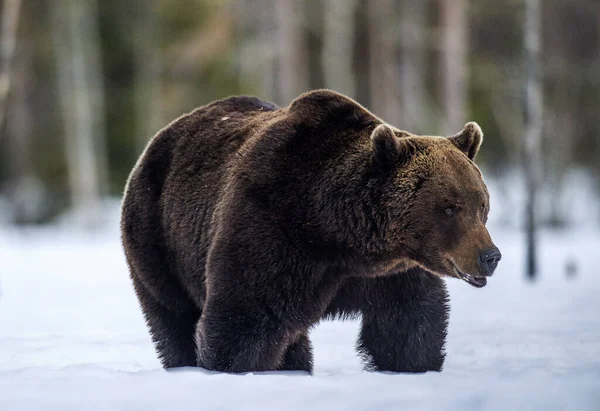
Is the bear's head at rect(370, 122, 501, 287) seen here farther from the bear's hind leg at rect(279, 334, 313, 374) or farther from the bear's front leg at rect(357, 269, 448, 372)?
the bear's hind leg at rect(279, 334, 313, 374)

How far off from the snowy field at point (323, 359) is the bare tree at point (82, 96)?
320 inches

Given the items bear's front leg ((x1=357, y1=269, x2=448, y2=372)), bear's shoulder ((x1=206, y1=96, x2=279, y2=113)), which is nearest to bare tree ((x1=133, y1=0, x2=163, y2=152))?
bear's shoulder ((x1=206, y1=96, x2=279, y2=113))

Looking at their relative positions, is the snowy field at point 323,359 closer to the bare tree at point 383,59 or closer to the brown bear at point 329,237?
the brown bear at point 329,237

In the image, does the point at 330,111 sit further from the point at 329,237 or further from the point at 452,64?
the point at 452,64

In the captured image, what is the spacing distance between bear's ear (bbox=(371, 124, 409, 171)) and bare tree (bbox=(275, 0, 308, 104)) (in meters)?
12.1

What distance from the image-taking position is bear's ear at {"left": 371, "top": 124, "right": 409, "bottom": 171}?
4.33 m

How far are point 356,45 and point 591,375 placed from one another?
21.9 meters

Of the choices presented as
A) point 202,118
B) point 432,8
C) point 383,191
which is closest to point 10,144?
point 432,8

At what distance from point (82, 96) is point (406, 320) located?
16.3 meters

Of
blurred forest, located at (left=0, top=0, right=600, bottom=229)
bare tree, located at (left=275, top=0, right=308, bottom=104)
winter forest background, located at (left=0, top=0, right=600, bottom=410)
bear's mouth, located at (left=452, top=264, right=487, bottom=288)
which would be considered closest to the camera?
winter forest background, located at (left=0, top=0, right=600, bottom=410)

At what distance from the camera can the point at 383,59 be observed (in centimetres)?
2289

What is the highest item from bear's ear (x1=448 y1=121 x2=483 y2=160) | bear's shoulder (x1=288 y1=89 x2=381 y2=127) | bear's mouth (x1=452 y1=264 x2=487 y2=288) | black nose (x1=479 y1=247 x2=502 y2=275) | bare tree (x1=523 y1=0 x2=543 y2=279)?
bear's shoulder (x1=288 y1=89 x2=381 y2=127)

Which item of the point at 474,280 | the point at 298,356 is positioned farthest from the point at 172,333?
the point at 474,280

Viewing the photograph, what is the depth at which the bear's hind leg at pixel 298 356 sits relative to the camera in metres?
4.96
